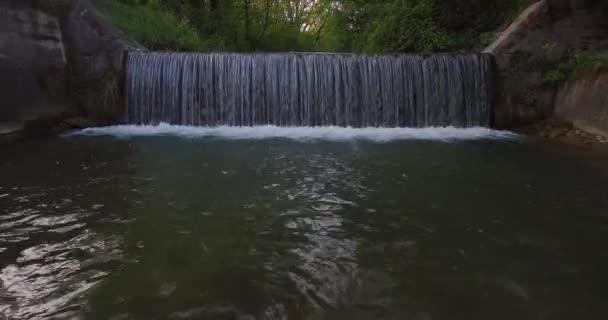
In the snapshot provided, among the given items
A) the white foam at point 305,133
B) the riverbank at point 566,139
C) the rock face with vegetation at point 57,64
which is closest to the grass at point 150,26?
the rock face with vegetation at point 57,64

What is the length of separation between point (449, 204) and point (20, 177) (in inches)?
205

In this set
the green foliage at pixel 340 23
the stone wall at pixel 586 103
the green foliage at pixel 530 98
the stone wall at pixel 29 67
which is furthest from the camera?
the green foliage at pixel 340 23

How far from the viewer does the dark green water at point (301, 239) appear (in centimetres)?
319

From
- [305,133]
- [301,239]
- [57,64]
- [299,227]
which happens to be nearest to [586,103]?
[305,133]

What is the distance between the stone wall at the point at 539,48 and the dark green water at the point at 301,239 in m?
4.09

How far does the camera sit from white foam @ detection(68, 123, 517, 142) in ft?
31.0

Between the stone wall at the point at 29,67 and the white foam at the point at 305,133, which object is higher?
the stone wall at the point at 29,67

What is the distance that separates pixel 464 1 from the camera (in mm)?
14469

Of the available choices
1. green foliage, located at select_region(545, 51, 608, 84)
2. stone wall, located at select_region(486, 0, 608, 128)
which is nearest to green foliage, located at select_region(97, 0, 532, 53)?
stone wall, located at select_region(486, 0, 608, 128)

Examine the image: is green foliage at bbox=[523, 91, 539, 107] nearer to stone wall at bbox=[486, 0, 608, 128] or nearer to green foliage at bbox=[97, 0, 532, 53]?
stone wall at bbox=[486, 0, 608, 128]

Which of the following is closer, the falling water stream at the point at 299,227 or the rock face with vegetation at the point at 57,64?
the falling water stream at the point at 299,227

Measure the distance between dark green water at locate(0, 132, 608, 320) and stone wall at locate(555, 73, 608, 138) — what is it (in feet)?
9.17

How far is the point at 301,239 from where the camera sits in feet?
13.8

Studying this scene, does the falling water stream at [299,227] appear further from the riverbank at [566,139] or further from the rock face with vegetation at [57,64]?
the rock face with vegetation at [57,64]
